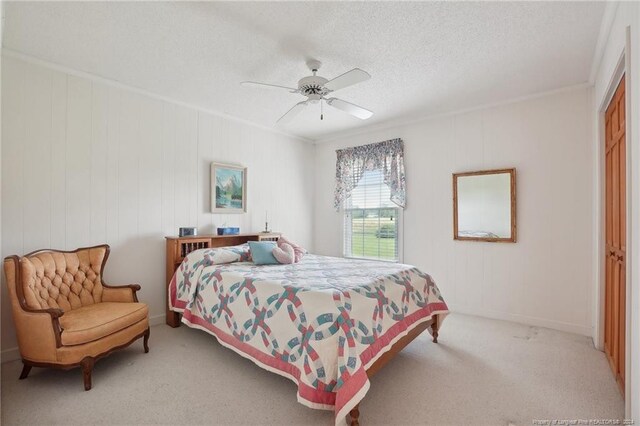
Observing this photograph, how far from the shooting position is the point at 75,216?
311cm

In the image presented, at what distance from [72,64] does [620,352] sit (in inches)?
211

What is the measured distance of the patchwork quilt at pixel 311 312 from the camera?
1894 millimetres

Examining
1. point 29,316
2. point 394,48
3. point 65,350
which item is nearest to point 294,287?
point 65,350

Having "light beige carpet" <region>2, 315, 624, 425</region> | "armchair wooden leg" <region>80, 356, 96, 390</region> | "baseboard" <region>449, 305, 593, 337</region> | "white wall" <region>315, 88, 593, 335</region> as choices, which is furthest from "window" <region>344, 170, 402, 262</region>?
"armchair wooden leg" <region>80, 356, 96, 390</region>

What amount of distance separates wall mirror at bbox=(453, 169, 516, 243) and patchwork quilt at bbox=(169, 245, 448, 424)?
1442 millimetres

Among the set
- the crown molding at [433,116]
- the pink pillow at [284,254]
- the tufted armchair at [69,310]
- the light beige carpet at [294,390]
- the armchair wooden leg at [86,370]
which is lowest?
the light beige carpet at [294,390]

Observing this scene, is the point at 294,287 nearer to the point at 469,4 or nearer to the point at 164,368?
the point at 164,368

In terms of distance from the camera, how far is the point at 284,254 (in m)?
3.52

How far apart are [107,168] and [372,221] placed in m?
3.76

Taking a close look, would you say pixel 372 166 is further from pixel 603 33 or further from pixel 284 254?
pixel 603 33

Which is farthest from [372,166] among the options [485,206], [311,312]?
[311,312]

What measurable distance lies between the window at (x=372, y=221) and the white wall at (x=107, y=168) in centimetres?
174

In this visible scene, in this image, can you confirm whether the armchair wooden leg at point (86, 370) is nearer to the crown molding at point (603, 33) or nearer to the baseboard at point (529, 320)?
the baseboard at point (529, 320)

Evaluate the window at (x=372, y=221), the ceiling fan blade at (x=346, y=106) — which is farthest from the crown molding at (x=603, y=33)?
the window at (x=372, y=221)
